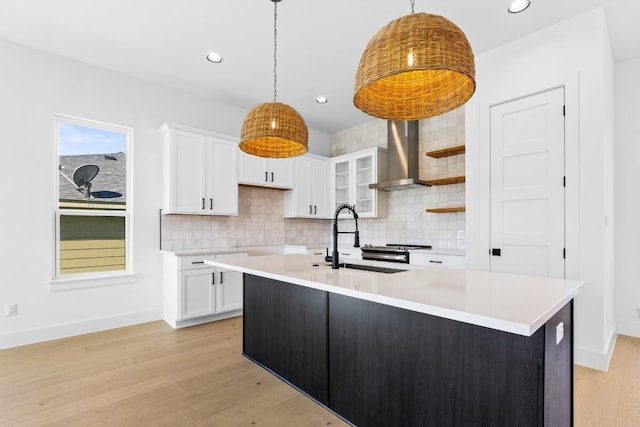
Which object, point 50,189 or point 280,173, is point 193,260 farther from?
point 280,173

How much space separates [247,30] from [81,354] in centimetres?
337

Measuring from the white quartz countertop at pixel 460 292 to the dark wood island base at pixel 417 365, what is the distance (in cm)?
13

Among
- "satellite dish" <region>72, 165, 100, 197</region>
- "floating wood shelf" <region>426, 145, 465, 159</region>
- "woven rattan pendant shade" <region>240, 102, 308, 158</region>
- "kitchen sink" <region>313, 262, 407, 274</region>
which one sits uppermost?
"floating wood shelf" <region>426, 145, 465, 159</region>

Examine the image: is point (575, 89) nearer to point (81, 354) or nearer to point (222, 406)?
point (222, 406)

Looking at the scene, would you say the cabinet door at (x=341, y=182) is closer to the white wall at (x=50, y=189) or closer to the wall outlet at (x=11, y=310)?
the white wall at (x=50, y=189)

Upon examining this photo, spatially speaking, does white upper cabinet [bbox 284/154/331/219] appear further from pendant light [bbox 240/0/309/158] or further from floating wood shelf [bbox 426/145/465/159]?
pendant light [bbox 240/0/309/158]

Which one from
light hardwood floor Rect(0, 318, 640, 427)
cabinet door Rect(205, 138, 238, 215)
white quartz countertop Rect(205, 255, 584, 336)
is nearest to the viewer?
white quartz countertop Rect(205, 255, 584, 336)

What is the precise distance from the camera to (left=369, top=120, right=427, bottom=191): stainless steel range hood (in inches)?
183

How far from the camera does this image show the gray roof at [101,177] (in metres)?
3.63

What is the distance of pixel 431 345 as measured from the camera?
1.54 meters

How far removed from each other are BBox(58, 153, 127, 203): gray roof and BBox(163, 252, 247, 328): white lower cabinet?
39.7 inches

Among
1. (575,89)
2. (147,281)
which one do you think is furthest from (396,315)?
(147,281)

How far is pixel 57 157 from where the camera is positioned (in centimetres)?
354

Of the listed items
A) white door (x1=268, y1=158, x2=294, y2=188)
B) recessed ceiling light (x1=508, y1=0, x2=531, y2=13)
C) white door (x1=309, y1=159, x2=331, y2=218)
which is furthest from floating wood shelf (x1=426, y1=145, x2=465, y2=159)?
white door (x1=268, y1=158, x2=294, y2=188)
